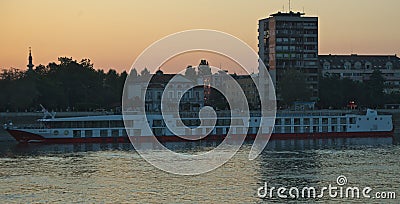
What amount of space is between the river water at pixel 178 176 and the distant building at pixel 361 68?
62728mm

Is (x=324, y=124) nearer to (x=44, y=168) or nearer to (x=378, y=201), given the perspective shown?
(x=44, y=168)

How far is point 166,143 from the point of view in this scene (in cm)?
6488

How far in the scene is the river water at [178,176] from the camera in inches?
1347

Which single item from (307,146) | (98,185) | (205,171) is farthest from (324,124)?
(98,185)

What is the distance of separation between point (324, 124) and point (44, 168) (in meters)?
36.6

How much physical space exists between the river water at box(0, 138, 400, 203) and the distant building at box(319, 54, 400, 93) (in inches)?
2470

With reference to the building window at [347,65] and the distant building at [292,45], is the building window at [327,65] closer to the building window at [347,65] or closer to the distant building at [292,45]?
the building window at [347,65]

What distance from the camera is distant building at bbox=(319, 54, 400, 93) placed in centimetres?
11862

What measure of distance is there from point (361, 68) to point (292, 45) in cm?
2206

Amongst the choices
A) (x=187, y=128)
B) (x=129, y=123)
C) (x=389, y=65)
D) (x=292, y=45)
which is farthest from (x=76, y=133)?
(x=389, y=65)

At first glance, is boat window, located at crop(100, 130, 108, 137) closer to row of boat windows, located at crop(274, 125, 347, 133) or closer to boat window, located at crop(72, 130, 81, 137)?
boat window, located at crop(72, 130, 81, 137)

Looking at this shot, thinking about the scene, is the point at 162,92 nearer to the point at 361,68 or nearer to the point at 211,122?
the point at 361,68

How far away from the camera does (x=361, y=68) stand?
119812 mm

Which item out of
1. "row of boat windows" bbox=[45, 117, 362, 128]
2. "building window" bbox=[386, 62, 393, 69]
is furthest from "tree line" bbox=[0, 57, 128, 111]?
"building window" bbox=[386, 62, 393, 69]
